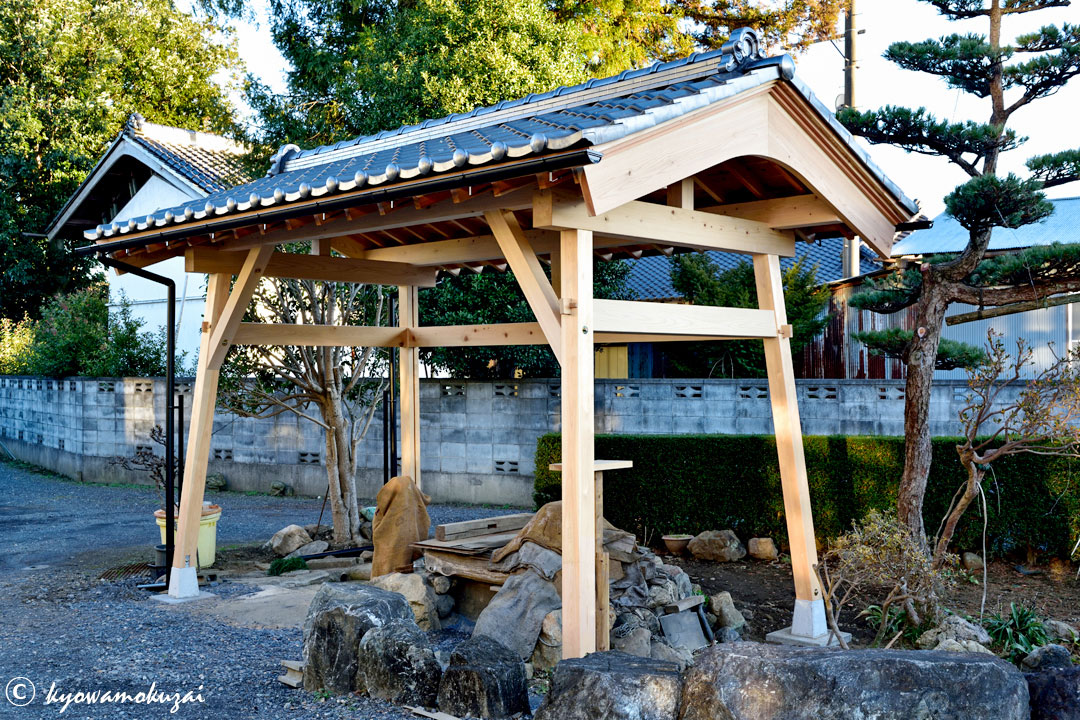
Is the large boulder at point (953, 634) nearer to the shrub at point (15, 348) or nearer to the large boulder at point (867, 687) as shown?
the large boulder at point (867, 687)

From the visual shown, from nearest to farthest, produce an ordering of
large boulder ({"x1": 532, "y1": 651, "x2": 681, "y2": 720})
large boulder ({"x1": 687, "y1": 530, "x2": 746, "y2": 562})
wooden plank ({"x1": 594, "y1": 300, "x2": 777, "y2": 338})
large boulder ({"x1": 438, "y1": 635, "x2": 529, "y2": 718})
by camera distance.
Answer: large boulder ({"x1": 532, "y1": 651, "x2": 681, "y2": 720}) → large boulder ({"x1": 438, "y1": 635, "x2": 529, "y2": 718}) → wooden plank ({"x1": 594, "y1": 300, "x2": 777, "y2": 338}) → large boulder ({"x1": 687, "y1": 530, "x2": 746, "y2": 562})

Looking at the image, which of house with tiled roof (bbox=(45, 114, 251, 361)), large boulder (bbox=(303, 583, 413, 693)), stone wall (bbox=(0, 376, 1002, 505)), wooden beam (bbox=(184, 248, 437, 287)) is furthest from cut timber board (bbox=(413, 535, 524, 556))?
house with tiled roof (bbox=(45, 114, 251, 361))

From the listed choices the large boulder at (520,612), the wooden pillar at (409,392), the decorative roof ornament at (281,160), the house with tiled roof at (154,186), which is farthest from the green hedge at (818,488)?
the house with tiled roof at (154,186)

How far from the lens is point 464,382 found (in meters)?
12.5

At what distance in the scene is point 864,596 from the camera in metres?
7.29

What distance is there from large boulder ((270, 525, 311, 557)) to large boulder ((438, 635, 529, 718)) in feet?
16.2

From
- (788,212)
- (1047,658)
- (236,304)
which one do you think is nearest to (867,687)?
(1047,658)

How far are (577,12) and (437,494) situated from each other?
9077mm

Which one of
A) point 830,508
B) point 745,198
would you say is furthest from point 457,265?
point 830,508

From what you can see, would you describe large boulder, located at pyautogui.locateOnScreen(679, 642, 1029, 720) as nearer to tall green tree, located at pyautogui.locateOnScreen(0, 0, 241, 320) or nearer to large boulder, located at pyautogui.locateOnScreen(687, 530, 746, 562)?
large boulder, located at pyautogui.locateOnScreen(687, 530, 746, 562)

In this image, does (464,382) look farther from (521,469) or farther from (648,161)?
(648,161)

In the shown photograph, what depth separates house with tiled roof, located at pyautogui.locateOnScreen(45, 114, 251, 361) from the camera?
16234mm

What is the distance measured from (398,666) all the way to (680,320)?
259 cm

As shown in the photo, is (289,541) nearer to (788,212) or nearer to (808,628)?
(808,628)
